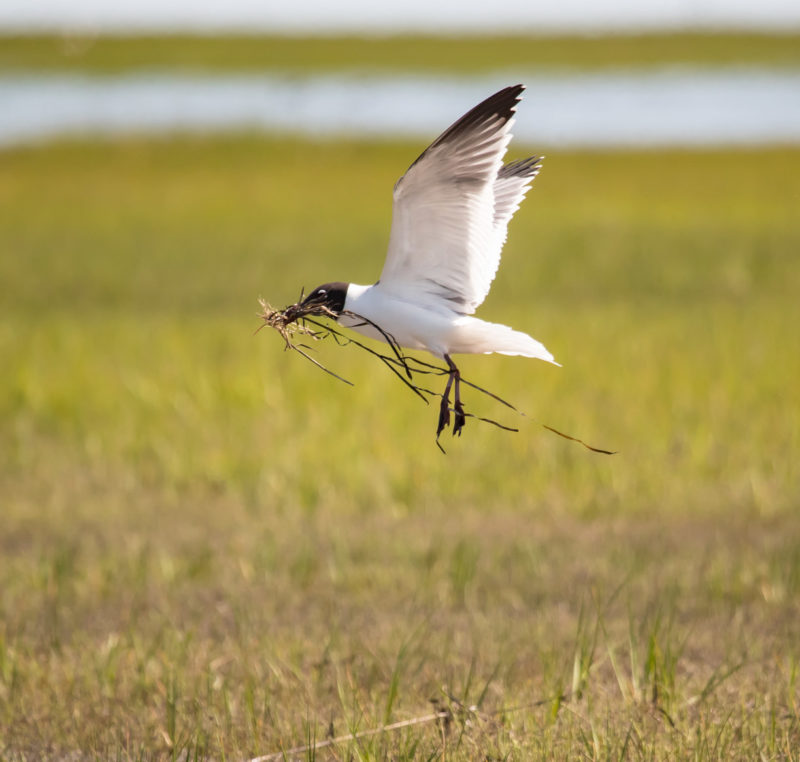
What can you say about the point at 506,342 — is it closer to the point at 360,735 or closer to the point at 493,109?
the point at 493,109

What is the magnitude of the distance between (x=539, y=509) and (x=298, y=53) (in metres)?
44.5

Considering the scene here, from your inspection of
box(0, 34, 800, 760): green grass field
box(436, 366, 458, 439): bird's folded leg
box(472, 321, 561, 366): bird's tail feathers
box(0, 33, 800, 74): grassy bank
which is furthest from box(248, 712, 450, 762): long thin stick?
box(0, 33, 800, 74): grassy bank

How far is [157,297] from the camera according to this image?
60.3 ft

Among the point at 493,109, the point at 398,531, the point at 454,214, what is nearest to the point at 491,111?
the point at 493,109

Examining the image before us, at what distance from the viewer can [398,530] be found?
313 inches

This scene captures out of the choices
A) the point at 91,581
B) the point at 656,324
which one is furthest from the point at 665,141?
the point at 91,581

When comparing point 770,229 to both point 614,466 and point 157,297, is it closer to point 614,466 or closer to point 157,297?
point 157,297

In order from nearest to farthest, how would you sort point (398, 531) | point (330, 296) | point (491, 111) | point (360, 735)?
point (330, 296) → point (491, 111) → point (360, 735) → point (398, 531)

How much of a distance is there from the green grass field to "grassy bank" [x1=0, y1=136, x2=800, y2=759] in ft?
0.09

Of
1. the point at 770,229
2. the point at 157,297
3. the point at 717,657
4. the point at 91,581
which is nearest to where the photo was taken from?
the point at 717,657

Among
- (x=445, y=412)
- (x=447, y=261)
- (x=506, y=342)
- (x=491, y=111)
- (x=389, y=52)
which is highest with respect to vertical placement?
(x=389, y=52)

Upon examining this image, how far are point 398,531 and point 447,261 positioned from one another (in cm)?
590

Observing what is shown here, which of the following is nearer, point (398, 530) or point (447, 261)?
point (447, 261)

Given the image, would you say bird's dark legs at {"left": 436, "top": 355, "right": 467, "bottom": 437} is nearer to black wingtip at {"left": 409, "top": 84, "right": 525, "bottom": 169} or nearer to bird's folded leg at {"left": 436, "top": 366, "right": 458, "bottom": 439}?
bird's folded leg at {"left": 436, "top": 366, "right": 458, "bottom": 439}
